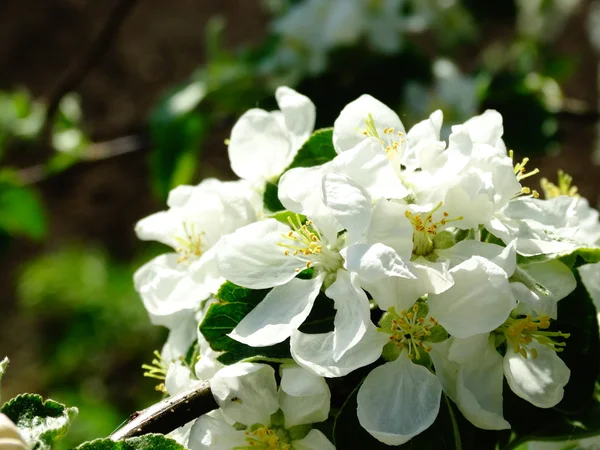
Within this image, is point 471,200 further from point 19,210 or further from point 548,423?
point 19,210

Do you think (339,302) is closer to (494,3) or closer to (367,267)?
(367,267)

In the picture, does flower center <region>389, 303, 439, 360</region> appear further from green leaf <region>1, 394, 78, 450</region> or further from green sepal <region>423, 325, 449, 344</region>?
green leaf <region>1, 394, 78, 450</region>

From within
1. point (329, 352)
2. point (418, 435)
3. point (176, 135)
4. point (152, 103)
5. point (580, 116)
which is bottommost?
point (152, 103)

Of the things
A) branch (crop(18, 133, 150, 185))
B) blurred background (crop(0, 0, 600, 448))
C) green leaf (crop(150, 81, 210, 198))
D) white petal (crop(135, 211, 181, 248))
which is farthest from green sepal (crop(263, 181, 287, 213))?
branch (crop(18, 133, 150, 185))

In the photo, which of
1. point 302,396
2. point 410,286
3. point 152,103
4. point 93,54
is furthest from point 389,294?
point 152,103

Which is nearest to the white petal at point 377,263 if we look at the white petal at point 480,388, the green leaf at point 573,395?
the white petal at point 480,388

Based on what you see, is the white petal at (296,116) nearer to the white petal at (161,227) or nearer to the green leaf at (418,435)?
the white petal at (161,227)

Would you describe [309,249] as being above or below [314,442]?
above

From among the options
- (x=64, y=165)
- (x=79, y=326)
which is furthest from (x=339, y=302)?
(x=79, y=326)
